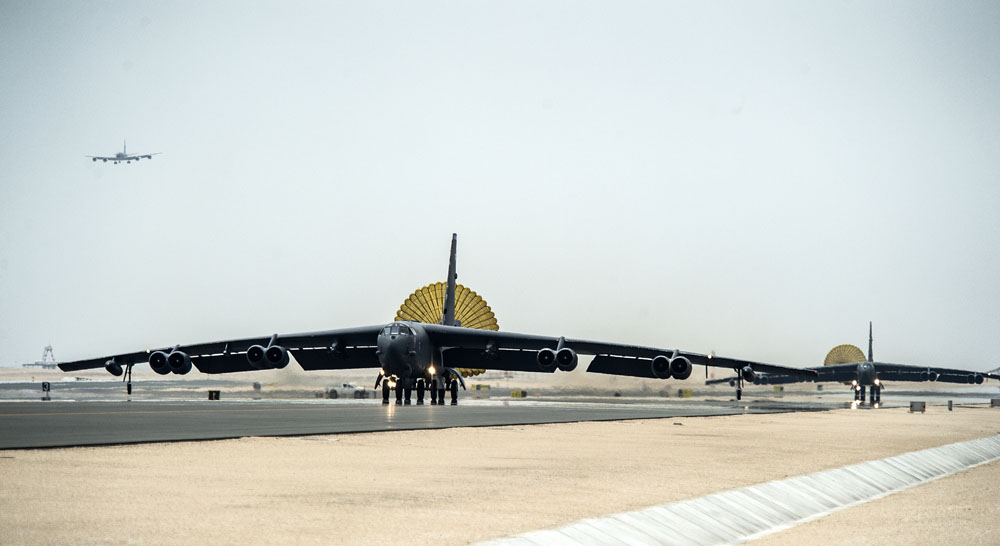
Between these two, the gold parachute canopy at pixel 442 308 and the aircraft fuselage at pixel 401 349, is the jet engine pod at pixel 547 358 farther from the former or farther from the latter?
the gold parachute canopy at pixel 442 308

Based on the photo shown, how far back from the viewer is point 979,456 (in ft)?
72.1

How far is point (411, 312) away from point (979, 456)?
56.7m

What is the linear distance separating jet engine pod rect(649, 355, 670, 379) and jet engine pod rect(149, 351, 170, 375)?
85.7 ft

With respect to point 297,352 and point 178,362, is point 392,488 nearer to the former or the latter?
point 178,362

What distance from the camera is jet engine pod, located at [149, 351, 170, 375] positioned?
171ft

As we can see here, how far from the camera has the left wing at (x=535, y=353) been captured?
52.1m

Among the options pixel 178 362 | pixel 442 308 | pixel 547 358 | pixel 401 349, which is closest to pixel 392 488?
pixel 401 349

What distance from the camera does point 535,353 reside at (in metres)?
57.4

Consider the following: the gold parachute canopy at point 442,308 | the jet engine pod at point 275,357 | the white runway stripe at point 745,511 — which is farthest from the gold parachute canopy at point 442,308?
the white runway stripe at point 745,511

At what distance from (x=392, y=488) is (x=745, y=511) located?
4.48 metres

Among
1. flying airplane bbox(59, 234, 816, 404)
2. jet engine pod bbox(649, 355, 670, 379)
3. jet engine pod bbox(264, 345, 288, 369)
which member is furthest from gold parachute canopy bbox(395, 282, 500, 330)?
jet engine pod bbox(649, 355, 670, 379)

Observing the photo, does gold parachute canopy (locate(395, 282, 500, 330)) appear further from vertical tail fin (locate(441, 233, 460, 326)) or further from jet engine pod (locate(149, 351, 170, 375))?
jet engine pod (locate(149, 351, 170, 375))

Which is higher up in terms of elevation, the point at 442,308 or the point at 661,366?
the point at 442,308

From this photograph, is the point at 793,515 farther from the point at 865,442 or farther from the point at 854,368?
the point at 854,368
